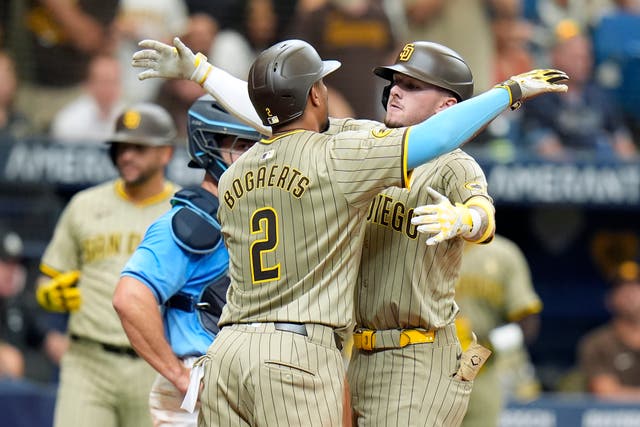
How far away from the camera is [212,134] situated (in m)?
4.96

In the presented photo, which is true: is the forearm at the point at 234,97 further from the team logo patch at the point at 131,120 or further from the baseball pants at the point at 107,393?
the baseball pants at the point at 107,393

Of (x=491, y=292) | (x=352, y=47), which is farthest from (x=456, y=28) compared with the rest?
(x=491, y=292)

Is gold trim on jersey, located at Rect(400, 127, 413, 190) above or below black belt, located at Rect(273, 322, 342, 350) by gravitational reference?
above

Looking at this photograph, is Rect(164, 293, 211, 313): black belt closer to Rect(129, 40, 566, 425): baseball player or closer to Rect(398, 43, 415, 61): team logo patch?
Rect(129, 40, 566, 425): baseball player

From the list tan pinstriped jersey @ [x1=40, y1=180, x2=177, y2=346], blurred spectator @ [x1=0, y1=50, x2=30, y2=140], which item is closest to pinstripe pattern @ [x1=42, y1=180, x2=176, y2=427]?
tan pinstriped jersey @ [x1=40, y1=180, x2=177, y2=346]

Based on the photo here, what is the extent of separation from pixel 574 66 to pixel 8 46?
458 centimetres

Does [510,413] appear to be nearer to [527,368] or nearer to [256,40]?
[527,368]

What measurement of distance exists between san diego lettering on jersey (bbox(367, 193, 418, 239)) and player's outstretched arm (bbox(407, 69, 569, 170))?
436 millimetres

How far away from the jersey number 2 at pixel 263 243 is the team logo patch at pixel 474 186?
63 centimetres

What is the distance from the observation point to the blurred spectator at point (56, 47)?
989 centimetres

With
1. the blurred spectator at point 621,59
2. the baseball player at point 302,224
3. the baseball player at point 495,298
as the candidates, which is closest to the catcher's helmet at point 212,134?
the baseball player at point 302,224

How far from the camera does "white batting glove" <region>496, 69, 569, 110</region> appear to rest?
4.04m

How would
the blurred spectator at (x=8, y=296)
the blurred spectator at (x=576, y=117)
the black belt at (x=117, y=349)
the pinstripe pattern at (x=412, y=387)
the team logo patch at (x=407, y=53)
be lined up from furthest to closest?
the blurred spectator at (x=576, y=117)
the blurred spectator at (x=8, y=296)
the black belt at (x=117, y=349)
the team logo patch at (x=407, y=53)
the pinstripe pattern at (x=412, y=387)

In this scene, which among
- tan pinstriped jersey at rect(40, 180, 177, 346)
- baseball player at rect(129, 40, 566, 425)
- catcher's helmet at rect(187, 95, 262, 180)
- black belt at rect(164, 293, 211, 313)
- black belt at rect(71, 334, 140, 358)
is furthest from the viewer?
tan pinstriped jersey at rect(40, 180, 177, 346)
